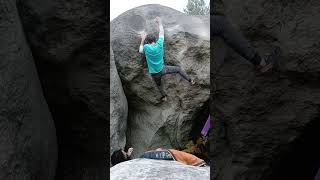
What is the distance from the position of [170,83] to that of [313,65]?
430cm

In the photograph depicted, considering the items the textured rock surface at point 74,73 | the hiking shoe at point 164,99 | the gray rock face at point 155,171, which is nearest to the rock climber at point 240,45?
the textured rock surface at point 74,73

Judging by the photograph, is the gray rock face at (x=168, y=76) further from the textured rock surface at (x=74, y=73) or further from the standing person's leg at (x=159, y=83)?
the textured rock surface at (x=74, y=73)

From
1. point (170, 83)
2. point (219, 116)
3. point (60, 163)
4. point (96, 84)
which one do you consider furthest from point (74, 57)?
point (170, 83)

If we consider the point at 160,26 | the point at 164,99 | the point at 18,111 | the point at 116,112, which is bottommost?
the point at 116,112

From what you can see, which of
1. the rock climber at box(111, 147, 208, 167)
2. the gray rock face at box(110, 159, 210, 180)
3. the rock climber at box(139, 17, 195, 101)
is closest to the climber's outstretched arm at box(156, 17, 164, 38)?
the rock climber at box(139, 17, 195, 101)

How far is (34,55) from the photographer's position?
1914 mm

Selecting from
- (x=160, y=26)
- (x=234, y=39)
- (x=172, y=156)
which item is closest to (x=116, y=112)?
(x=160, y=26)

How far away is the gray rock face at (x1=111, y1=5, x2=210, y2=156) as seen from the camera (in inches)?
236

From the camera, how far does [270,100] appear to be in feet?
6.05

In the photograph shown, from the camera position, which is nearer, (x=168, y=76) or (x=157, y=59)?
(x=157, y=59)

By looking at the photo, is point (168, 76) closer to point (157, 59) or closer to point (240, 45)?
point (157, 59)

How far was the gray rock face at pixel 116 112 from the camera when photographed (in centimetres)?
567

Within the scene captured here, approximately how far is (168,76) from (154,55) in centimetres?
38

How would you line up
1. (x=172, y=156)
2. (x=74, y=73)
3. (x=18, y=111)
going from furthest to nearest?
(x=172, y=156) → (x=74, y=73) → (x=18, y=111)
